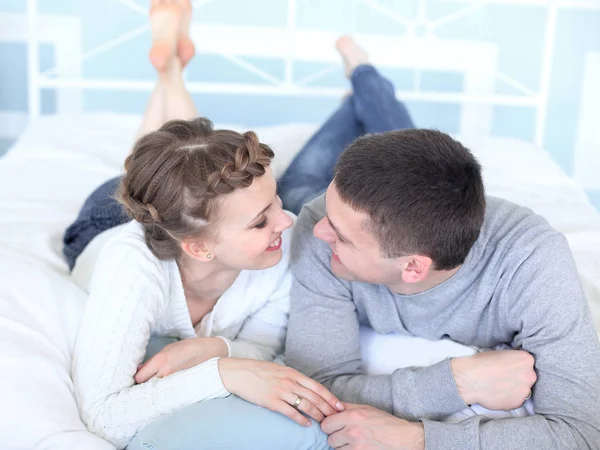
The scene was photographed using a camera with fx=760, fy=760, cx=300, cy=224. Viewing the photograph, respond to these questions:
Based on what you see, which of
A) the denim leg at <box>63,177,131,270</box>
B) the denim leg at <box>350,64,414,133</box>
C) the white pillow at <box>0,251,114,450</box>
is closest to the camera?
the white pillow at <box>0,251,114,450</box>

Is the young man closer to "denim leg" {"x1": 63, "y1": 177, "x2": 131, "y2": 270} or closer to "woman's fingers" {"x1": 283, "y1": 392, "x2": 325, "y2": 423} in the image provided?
"woman's fingers" {"x1": 283, "y1": 392, "x2": 325, "y2": 423}

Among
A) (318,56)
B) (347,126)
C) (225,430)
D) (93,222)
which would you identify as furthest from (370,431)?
(318,56)

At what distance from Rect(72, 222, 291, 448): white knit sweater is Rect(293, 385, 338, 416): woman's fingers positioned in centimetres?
12

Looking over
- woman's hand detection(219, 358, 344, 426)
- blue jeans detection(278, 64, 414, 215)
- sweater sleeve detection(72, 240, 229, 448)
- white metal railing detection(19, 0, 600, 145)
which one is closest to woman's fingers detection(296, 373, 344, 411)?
woman's hand detection(219, 358, 344, 426)

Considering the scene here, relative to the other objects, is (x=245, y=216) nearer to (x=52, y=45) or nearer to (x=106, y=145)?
(x=106, y=145)

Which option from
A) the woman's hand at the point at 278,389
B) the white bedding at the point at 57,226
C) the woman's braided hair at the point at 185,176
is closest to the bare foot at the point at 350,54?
the white bedding at the point at 57,226

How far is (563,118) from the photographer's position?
3.07 m

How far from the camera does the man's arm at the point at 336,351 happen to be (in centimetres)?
124

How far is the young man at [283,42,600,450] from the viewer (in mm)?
1149

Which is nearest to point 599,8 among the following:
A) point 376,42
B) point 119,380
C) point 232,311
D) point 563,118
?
point 563,118

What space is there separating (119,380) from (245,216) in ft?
1.09

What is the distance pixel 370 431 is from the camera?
1161 millimetres

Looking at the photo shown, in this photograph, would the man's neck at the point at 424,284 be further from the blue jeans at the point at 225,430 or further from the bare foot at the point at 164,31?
the bare foot at the point at 164,31

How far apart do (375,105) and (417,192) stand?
0.88 meters
